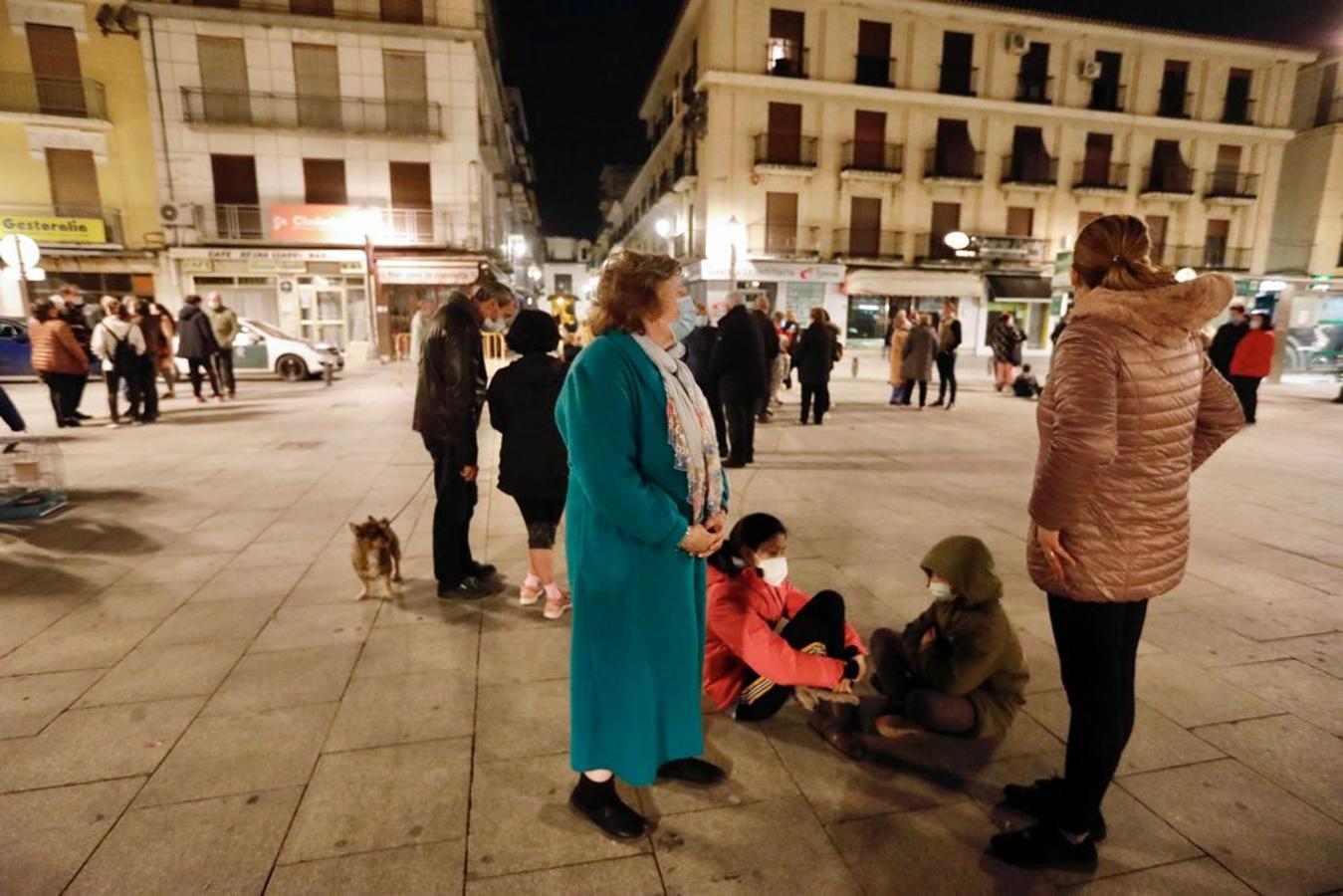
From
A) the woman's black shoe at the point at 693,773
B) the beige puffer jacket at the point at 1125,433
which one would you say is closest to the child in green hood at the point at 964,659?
the beige puffer jacket at the point at 1125,433

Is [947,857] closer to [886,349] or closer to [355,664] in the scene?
[355,664]

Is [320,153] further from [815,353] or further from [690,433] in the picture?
[690,433]

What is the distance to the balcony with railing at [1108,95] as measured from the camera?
2858cm

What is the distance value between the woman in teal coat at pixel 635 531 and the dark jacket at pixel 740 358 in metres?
5.30

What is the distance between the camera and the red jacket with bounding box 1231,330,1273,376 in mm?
9781

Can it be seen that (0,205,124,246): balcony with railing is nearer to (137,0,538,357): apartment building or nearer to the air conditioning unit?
the air conditioning unit

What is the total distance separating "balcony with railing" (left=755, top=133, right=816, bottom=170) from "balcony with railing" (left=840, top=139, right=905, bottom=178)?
136 centimetres

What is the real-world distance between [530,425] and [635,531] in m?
1.90

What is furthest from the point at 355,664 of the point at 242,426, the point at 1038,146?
the point at 1038,146

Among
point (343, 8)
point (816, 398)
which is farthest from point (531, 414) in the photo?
point (343, 8)

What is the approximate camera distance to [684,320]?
2.32 metres

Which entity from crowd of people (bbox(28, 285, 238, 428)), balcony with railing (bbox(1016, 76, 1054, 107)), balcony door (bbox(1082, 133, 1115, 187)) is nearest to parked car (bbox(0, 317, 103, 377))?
crowd of people (bbox(28, 285, 238, 428))

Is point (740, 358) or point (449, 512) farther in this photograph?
point (740, 358)

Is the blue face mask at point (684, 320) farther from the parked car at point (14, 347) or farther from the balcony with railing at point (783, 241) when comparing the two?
the balcony with railing at point (783, 241)
